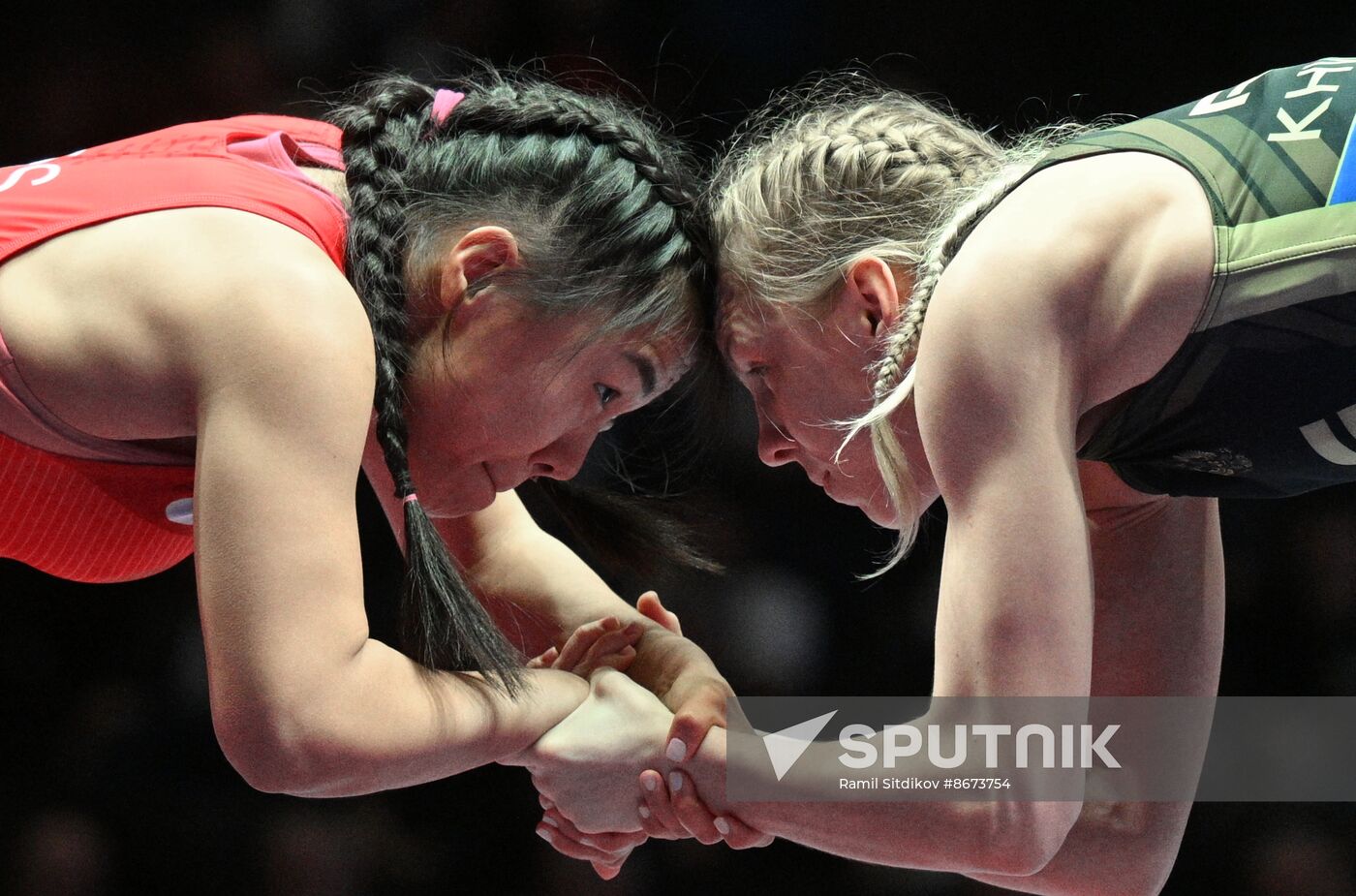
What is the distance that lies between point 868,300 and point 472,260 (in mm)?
311

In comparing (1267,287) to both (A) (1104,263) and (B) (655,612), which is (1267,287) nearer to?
(A) (1104,263)

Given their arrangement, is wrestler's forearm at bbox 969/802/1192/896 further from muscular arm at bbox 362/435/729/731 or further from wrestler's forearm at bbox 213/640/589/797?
wrestler's forearm at bbox 213/640/589/797

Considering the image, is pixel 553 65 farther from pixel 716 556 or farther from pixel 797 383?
pixel 797 383

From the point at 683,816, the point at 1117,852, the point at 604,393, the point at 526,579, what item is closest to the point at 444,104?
the point at 604,393

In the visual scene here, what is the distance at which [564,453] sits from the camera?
1.23 m

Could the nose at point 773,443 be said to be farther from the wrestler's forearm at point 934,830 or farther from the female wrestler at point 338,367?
the wrestler's forearm at point 934,830

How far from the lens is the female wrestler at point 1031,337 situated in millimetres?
913

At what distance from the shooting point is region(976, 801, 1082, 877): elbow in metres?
0.99

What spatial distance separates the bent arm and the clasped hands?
24 centimetres

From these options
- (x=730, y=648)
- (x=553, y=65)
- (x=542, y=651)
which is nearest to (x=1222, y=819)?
(x=730, y=648)

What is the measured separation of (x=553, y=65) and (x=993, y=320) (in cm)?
110

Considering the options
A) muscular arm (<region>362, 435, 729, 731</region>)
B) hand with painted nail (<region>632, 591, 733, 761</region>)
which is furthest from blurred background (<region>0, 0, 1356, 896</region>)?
hand with painted nail (<region>632, 591, 733, 761</region>)

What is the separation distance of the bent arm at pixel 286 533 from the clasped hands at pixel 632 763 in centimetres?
24

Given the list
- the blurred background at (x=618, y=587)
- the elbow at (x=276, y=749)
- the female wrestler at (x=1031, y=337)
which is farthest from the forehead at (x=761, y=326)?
the blurred background at (x=618, y=587)
